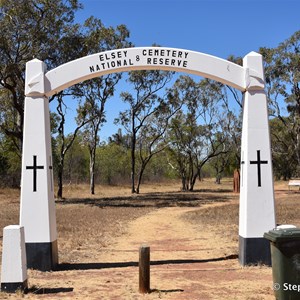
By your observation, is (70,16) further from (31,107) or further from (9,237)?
(9,237)

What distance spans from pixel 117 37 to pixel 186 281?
29.3 m

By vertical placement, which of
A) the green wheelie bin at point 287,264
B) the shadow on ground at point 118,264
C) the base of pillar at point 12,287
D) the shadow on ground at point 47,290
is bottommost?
the shadow on ground at point 118,264

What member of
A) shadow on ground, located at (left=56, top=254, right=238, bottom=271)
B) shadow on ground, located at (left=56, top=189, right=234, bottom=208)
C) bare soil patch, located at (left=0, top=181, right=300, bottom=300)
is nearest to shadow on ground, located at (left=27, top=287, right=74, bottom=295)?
bare soil patch, located at (left=0, top=181, right=300, bottom=300)

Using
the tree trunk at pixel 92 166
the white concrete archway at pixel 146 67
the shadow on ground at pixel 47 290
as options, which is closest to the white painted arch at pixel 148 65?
the white concrete archway at pixel 146 67

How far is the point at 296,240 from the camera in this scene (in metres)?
6.31

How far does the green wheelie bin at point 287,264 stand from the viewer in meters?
6.21

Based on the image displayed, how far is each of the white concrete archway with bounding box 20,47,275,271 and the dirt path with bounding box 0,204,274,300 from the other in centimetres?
68

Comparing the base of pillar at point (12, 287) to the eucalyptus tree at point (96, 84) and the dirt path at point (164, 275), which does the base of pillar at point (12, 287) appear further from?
the eucalyptus tree at point (96, 84)

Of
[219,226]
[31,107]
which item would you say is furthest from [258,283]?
[219,226]

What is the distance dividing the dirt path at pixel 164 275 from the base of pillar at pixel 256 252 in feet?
0.73

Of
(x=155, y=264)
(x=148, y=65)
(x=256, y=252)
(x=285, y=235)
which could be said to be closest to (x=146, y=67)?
(x=148, y=65)

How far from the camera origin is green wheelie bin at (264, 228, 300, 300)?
6.21 metres

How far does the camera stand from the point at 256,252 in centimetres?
959

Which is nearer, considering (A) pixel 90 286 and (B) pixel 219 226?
(A) pixel 90 286
